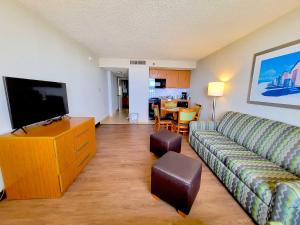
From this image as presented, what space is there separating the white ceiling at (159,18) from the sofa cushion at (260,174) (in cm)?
203

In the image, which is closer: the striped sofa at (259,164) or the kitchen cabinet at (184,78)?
the striped sofa at (259,164)

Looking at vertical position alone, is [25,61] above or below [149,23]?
below

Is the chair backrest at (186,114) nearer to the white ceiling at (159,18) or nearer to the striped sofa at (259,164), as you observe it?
the striped sofa at (259,164)

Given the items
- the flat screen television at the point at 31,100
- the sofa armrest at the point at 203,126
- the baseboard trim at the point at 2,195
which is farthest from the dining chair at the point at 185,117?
the baseboard trim at the point at 2,195

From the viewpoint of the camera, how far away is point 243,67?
2.77 meters

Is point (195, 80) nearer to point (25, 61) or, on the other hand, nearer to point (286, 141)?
point (286, 141)

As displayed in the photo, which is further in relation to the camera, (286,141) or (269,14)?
(269,14)

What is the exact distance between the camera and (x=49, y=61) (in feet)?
7.56

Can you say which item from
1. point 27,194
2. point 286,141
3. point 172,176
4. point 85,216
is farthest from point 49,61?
point 286,141

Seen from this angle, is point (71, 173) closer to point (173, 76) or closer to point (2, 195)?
point (2, 195)

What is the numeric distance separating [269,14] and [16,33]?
11.5ft

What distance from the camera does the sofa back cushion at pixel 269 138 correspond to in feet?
5.07

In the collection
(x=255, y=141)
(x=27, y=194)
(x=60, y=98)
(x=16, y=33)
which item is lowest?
(x=27, y=194)

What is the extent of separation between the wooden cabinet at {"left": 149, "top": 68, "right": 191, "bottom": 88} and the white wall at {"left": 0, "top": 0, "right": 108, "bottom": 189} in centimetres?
276
